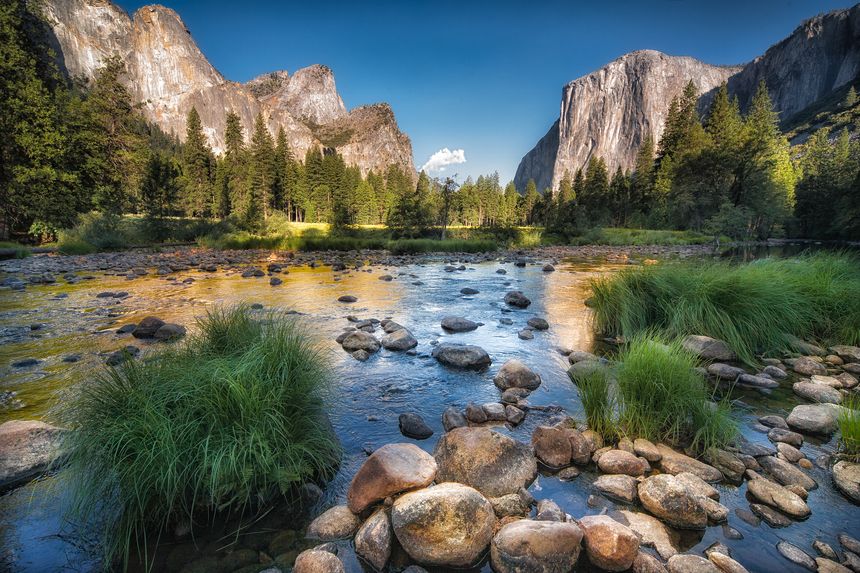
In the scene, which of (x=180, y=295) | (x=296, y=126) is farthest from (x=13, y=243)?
(x=296, y=126)

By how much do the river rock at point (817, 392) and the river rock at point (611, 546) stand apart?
425cm

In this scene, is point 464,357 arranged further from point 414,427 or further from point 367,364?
point 414,427

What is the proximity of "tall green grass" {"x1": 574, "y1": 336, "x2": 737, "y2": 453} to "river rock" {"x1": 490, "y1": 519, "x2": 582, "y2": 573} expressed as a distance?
175 cm

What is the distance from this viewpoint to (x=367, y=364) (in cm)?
629

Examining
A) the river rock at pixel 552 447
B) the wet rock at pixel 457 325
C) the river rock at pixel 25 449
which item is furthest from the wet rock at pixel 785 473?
the river rock at pixel 25 449

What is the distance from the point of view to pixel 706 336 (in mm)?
6508

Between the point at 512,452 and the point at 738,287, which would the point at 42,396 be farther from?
the point at 738,287

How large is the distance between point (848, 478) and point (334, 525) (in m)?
4.23

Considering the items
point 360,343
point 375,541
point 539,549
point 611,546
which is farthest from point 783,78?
point 375,541

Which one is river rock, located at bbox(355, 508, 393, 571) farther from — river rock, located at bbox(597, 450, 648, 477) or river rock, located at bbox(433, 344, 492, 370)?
river rock, located at bbox(433, 344, 492, 370)

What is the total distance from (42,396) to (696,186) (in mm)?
54355

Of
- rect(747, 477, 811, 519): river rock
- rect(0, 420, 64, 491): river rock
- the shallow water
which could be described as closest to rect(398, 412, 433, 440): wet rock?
the shallow water

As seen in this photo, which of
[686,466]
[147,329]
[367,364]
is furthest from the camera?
[147,329]

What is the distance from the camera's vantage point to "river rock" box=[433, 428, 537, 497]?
3.14 meters
